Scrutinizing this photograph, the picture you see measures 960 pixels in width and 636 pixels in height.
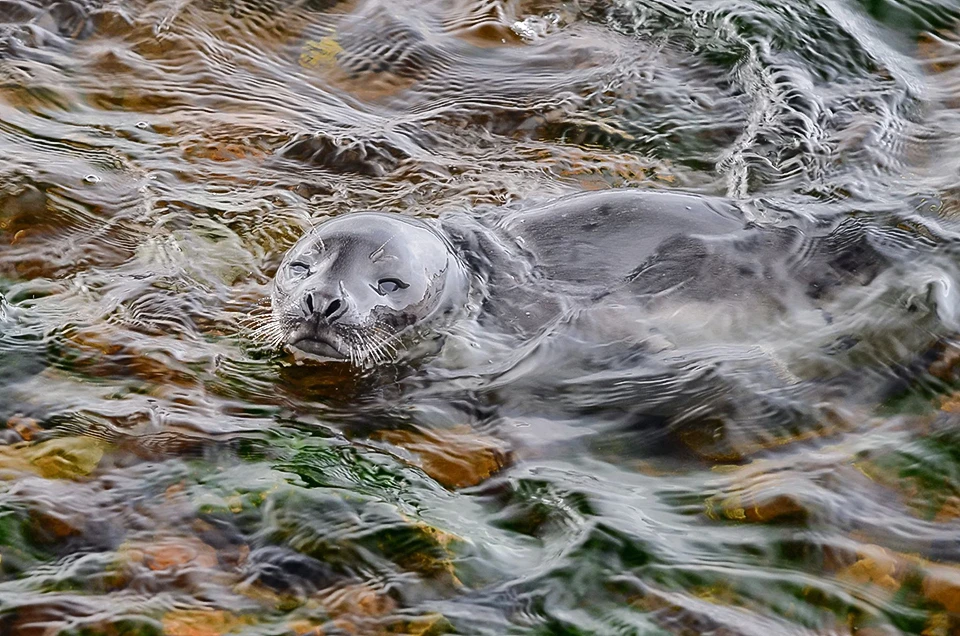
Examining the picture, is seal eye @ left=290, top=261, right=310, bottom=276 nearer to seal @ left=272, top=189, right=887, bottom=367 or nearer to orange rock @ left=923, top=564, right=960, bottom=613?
seal @ left=272, top=189, right=887, bottom=367

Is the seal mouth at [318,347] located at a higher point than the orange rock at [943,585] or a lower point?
lower

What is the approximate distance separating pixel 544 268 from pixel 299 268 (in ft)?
3.37

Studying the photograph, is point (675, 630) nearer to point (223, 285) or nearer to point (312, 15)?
point (223, 285)

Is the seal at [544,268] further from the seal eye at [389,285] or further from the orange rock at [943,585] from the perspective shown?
the orange rock at [943,585]

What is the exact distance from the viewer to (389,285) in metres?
4.52

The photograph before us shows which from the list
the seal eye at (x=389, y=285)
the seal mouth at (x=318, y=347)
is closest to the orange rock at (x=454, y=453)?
the seal mouth at (x=318, y=347)

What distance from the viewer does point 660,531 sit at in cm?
361

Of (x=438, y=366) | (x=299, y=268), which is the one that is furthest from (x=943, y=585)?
(x=299, y=268)

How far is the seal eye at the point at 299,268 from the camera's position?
451cm

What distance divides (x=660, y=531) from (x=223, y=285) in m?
2.30

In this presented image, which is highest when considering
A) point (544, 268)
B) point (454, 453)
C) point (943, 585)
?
point (943, 585)

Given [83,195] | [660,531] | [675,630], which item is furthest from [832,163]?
[83,195]

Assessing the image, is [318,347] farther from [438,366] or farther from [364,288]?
[438,366]

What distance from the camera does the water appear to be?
3400 millimetres
